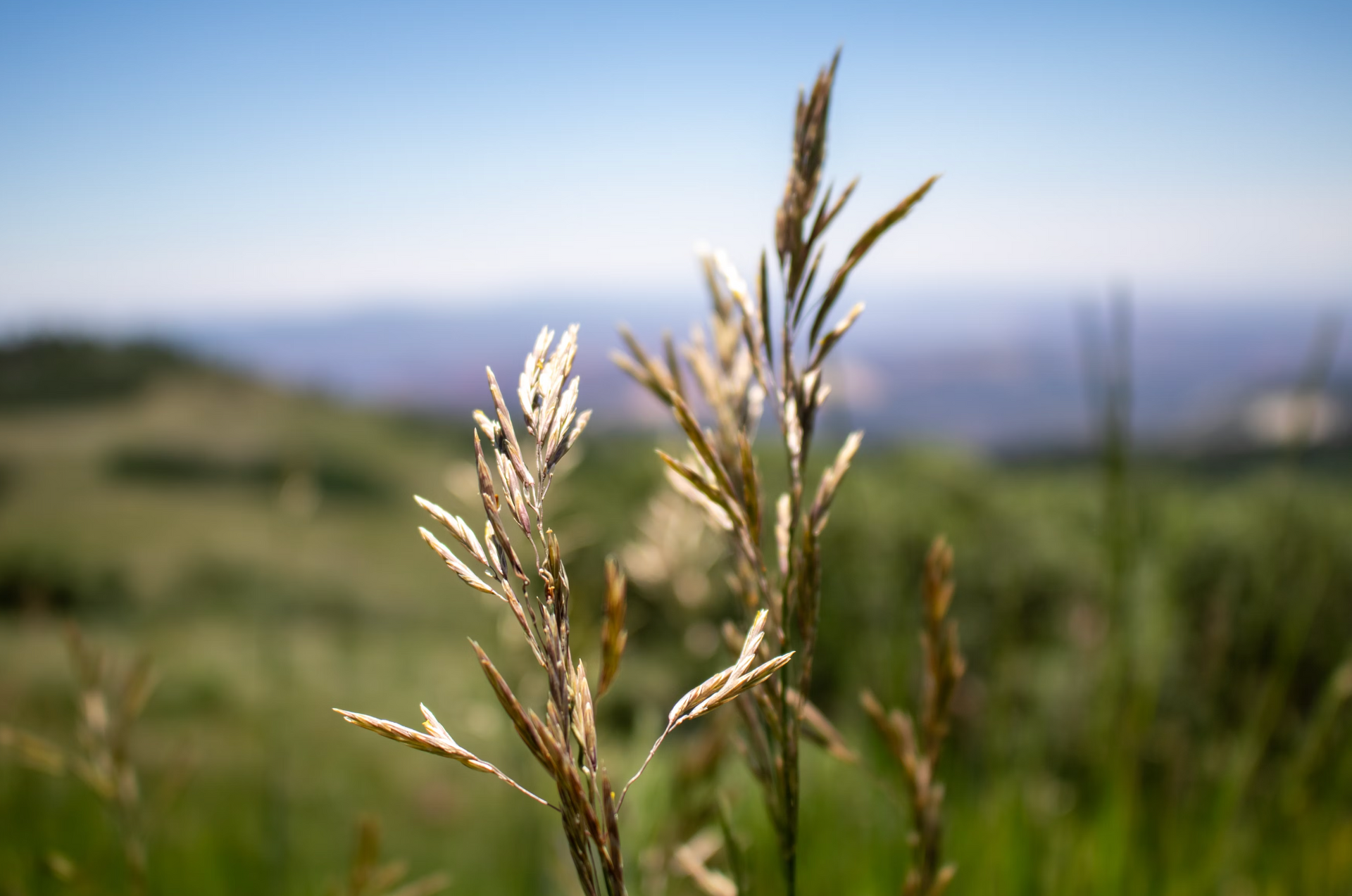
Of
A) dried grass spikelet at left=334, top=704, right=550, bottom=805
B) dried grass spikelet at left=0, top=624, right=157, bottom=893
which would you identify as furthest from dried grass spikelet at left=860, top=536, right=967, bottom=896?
dried grass spikelet at left=0, top=624, right=157, bottom=893

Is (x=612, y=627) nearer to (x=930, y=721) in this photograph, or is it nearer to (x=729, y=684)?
(x=729, y=684)

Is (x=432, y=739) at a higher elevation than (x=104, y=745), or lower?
higher

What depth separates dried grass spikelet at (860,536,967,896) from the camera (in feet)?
1.40

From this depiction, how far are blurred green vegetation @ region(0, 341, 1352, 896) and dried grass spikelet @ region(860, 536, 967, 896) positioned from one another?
165 mm

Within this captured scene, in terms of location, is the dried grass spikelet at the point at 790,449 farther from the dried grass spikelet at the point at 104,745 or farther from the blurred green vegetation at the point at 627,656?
the dried grass spikelet at the point at 104,745

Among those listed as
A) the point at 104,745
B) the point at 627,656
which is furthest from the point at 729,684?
the point at 627,656

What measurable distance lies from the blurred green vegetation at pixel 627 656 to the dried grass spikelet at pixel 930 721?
0.54 feet

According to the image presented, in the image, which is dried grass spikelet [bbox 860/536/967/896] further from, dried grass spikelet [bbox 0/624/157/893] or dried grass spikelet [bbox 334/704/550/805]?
dried grass spikelet [bbox 0/624/157/893]

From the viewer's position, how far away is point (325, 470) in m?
6.08

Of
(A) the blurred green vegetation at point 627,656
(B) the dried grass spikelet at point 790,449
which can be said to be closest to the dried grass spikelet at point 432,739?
(B) the dried grass spikelet at point 790,449

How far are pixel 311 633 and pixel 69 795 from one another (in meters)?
3.11

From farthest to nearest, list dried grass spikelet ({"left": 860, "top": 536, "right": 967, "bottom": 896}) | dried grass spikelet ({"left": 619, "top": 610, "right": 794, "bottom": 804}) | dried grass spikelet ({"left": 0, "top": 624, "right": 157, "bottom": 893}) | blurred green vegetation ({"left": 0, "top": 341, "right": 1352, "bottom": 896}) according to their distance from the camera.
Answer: blurred green vegetation ({"left": 0, "top": 341, "right": 1352, "bottom": 896})
dried grass spikelet ({"left": 0, "top": 624, "right": 157, "bottom": 893})
dried grass spikelet ({"left": 860, "top": 536, "right": 967, "bottom": 896})
dried grass spikelet ({"left": 619, "top": 610, "right": 794, "bottom": 804})

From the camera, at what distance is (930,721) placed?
44cm

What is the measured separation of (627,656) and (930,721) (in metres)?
2.73
